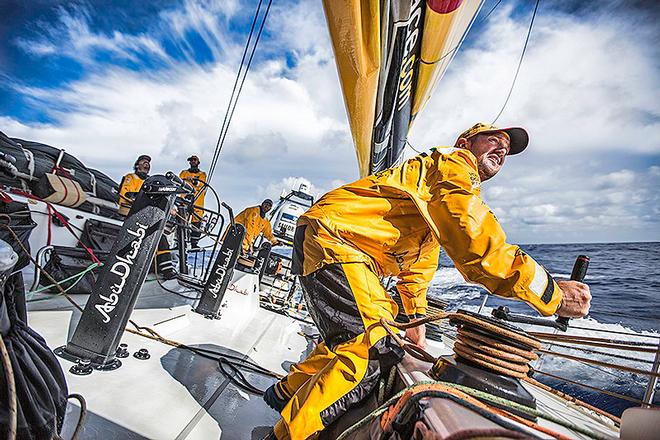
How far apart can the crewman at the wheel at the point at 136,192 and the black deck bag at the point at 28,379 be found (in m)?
3.17

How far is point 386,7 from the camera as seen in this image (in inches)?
75.8

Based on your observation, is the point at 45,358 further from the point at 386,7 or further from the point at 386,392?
the point at 386,7

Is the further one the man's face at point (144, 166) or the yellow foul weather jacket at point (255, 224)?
the yellow foul weather jacket at point (255, 224)

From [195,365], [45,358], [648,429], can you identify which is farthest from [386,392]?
[195,365]

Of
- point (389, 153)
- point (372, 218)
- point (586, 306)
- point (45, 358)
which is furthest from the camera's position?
point (389, 153)

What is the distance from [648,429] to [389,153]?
3.03 metres

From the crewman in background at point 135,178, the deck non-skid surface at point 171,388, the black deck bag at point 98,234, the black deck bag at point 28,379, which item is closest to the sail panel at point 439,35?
the black deck bag at point 28,379

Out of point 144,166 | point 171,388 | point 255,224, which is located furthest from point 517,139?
point 255,224

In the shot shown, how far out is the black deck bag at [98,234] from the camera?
12.3ft

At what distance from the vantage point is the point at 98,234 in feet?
12.5

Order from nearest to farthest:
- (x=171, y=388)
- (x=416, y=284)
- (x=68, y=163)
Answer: (x=171, y=388) → (x=416, y=284) → (x=68, y=163)

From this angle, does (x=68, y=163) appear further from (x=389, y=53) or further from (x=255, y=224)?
(x=389, y=53)

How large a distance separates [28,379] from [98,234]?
3438mm

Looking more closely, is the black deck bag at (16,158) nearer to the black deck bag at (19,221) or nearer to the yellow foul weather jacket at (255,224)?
the black deck bag at (19,221)
